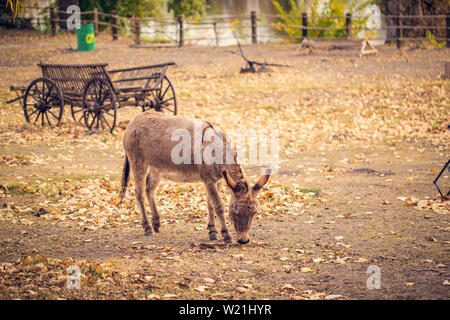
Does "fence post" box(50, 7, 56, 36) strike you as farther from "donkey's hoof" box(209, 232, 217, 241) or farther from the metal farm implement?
"donkey's hoof" box(209, 232, 217, 241)

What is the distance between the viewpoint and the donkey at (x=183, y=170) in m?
6.75

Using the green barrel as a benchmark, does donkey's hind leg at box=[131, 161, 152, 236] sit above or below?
below

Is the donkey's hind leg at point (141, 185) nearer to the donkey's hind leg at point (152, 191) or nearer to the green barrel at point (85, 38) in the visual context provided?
the donkey's hind leg at point (152, 191)

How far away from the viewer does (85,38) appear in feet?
90.3

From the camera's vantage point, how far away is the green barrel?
2759 centimetres

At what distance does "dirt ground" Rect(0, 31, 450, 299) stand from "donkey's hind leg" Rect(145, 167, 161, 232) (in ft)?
0.79

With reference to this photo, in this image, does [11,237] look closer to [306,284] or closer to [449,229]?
[306,284]

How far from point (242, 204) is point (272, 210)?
7.34 feet

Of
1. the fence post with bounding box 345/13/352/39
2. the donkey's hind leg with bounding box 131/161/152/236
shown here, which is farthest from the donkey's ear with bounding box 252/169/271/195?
the fence post with bounding box 345/13/352/39

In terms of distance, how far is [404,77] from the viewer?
2106 centimetres

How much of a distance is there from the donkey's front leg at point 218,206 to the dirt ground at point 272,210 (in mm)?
151

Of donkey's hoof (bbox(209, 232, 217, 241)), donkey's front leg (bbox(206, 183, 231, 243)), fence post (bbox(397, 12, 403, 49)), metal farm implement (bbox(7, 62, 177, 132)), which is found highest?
fence post (bbox(397, 12, 403, 49))

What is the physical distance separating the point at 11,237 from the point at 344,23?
27.4 m

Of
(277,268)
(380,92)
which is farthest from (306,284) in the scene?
(380,92)
